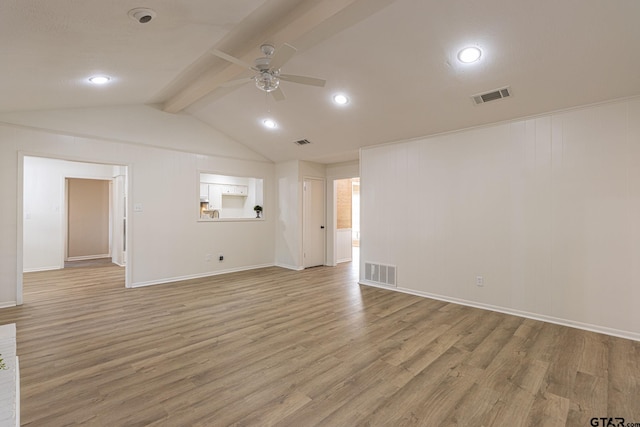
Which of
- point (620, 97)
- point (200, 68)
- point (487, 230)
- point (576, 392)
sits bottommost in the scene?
point (576, 392)

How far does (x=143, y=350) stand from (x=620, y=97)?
548 cm

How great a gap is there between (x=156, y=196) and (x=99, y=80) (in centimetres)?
237

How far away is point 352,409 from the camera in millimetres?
2043

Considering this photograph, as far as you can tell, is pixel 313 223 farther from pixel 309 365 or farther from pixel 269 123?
pixel 309 365

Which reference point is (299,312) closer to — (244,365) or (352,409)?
(244,365)

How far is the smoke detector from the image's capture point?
2206 mm

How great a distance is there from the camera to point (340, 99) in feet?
13.9

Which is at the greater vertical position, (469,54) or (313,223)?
(469,54)

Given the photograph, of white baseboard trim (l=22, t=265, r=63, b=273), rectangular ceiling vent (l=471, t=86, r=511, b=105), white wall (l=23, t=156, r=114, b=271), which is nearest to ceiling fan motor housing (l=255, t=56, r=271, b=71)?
rectangular ceiling vent (l=471, t=86, r=511, b=105)

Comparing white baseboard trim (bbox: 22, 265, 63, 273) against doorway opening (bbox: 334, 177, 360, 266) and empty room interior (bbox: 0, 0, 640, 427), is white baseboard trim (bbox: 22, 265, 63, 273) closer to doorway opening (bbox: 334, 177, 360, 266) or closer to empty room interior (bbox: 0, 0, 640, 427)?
empty room interior (bbox: 0, 0, 640, 427)

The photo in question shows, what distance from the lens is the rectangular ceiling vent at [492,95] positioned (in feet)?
11.3

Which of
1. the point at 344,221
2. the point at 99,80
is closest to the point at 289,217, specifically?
the point at 344,221

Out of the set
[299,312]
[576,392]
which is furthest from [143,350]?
[576,392]

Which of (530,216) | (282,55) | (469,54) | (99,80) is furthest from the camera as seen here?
(530,216)
